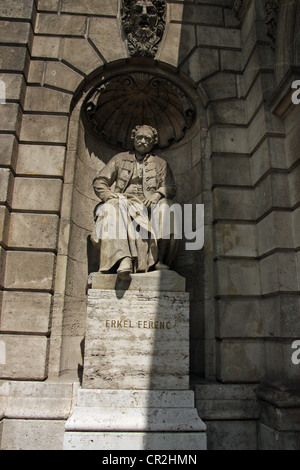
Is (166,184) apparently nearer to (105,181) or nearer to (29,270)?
(105,181)

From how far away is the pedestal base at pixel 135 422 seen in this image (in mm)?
4566

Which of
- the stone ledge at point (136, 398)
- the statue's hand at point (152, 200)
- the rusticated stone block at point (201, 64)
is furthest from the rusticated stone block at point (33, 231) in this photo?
the rusticated stone block at point (201, 64)

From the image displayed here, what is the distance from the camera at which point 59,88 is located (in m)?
6.70

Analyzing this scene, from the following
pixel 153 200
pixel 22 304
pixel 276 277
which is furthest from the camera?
pixel 153 200

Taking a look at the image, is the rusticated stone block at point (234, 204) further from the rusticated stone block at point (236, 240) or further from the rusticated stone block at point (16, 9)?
the rusticated stone block at point (16, 9)

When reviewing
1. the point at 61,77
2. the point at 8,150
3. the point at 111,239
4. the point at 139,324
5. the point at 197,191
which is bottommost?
the point at 139,324

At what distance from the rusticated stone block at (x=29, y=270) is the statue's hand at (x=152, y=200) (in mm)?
1684

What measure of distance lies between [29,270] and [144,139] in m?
2.95

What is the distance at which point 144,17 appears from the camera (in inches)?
283

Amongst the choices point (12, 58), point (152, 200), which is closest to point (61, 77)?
point (12, 58)

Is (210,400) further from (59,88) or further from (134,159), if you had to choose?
(59,88)
